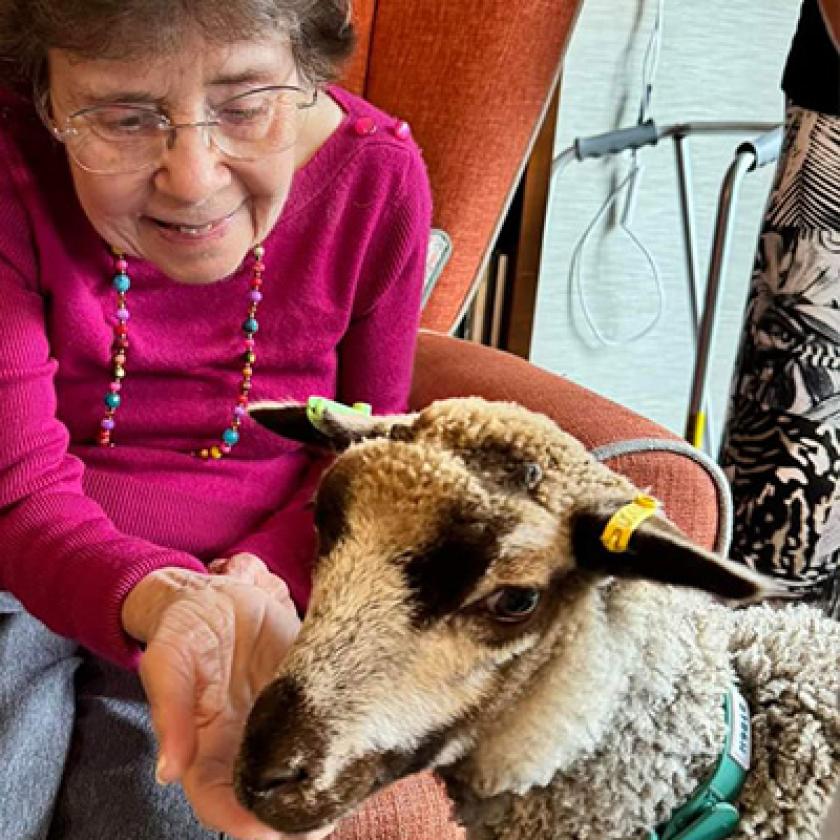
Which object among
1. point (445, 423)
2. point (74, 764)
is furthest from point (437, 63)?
point (74, 764)

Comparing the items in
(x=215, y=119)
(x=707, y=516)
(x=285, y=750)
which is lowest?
(x=707, y=516)

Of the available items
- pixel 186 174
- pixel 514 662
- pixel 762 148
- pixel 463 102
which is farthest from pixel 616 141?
pixel 514 662

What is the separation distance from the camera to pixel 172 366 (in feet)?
3.51

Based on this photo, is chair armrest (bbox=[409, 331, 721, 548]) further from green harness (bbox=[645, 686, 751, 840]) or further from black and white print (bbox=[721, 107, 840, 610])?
green harness (bbox=[645, 686, 751, 840])

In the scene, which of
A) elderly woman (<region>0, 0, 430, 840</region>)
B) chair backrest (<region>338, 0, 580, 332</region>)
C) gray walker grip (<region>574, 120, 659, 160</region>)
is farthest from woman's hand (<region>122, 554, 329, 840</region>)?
gray walker grip (<region>574, 120, 659, 160</region>)

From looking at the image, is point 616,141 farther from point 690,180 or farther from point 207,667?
point 207,667

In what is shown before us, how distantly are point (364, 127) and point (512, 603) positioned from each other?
24.4 inches

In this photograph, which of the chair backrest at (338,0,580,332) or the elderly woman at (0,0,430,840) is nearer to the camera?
the elderly woman at (0,0,430,840)

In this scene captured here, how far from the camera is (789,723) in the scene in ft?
2.57

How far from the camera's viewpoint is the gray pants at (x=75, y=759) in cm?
86

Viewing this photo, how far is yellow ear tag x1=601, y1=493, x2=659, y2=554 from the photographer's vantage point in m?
0.64

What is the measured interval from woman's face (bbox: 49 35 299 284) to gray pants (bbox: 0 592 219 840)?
373 mm

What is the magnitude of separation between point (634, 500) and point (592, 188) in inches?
68.2

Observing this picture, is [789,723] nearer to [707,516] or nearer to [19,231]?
[707,516]
